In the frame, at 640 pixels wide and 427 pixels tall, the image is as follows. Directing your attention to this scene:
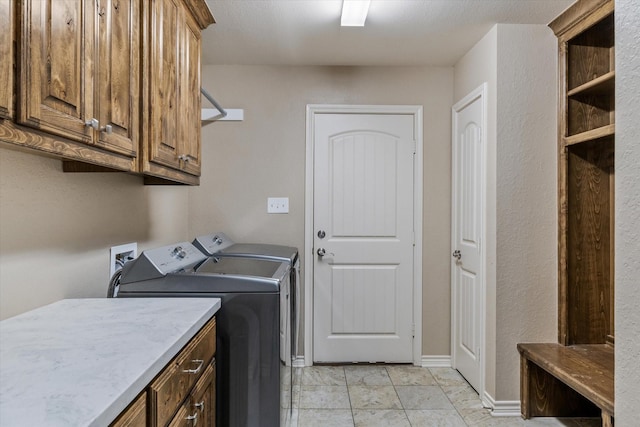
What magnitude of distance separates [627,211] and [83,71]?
1.65 m

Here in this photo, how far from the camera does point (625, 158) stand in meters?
1.35

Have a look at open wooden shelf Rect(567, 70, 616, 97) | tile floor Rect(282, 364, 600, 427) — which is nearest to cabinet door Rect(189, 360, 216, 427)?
tile floor Rect(282, 364, 600, 427)

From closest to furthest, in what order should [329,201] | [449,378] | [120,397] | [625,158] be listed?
[120,397] → [625,158] → [449,378] → [329,201]

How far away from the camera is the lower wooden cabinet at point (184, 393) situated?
3.12 ft

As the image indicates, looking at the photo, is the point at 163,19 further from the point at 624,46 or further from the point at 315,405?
the point at 315,405

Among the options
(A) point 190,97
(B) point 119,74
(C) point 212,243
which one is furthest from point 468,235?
(B) point 119,74

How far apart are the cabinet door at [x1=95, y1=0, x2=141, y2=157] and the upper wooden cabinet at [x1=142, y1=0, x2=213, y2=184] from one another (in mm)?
76

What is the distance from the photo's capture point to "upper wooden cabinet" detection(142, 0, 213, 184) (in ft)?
5.15

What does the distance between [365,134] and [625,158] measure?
2.01 meters

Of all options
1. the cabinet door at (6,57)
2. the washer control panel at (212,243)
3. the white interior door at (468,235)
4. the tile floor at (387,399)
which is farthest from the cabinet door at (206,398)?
the white interior door at (468,235)

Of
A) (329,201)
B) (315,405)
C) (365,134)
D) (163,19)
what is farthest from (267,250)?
(163,19)

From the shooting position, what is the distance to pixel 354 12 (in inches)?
86.8

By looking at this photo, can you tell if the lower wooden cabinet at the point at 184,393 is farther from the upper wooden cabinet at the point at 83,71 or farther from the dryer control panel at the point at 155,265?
the upper wooden cabinet at the point at 83,71

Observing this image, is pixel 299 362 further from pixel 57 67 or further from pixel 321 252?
pixel 57 67
